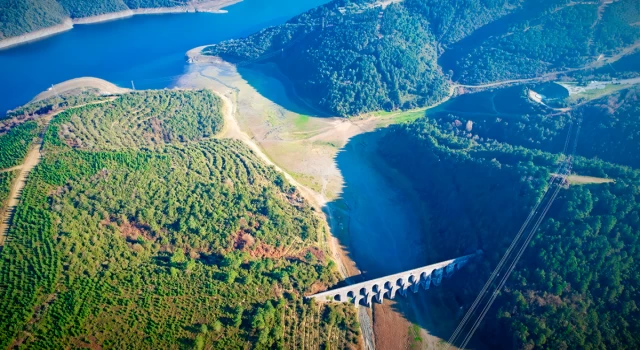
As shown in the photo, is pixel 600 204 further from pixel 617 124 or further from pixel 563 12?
pixel 563 12

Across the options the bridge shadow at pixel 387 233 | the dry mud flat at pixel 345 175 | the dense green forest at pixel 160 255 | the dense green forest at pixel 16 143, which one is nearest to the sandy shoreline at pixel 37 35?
the dry mud flat at pixel 345 175

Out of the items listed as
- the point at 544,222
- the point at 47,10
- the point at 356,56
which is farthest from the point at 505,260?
the point at 47,10

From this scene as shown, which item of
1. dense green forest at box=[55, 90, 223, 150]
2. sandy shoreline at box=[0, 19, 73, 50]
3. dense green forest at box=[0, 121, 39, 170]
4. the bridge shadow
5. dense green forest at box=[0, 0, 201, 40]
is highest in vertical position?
dense green forest at box=[0, 0, 201, 40]

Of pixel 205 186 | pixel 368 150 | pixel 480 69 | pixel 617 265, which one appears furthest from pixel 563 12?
pixel 205 186

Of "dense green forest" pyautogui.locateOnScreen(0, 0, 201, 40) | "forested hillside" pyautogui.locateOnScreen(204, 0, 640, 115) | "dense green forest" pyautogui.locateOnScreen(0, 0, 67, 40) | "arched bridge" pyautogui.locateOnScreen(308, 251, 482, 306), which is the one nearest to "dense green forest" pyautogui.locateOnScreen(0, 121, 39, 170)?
"arched bridge" pyautogui.locateOnScreen(308, 251, 482, 306)

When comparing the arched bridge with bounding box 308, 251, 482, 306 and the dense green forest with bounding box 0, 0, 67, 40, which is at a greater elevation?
the dense green forest with bounding box 0, 0, 67, 40

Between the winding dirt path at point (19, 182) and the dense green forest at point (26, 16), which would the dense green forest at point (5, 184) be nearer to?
the winding dirt path at point (19, 182)

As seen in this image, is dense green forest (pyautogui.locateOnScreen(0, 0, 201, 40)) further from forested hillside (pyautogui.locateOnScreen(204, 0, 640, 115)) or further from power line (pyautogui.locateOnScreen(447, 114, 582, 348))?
power line (pyautogui.locateOnScreen(447, 114, 582, 348))
